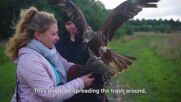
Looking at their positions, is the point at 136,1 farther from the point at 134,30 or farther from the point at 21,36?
the point at 21,36

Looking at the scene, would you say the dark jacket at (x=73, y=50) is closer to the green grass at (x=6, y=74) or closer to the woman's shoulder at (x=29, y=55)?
the woman's shoulder at (x=29, y=55)

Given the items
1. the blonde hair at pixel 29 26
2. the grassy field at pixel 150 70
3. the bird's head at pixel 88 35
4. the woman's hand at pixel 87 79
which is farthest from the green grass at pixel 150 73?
the blonde hair at pixel 29 26

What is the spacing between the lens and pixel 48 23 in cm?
106

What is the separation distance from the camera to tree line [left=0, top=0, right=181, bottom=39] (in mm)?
1649

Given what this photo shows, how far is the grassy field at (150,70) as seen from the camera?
164 centimetres

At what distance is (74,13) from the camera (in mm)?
1576

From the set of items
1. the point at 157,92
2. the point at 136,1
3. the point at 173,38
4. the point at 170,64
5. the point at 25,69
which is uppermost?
the point at 136,1

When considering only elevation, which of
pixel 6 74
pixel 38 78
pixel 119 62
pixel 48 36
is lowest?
pixel 6 74

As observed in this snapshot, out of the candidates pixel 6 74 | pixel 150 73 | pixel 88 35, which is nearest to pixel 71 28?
pixel 88 35

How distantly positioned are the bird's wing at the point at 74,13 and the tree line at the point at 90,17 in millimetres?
31

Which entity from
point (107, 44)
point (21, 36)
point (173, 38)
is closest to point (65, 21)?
point (107, 44)

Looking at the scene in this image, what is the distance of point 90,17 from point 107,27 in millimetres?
147

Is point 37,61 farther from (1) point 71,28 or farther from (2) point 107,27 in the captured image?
(2) point 107,27

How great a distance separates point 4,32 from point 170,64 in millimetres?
918
